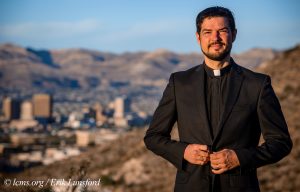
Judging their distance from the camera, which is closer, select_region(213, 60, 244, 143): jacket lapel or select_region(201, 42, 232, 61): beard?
select_region(213, 60, 244, 143): jacket lapel

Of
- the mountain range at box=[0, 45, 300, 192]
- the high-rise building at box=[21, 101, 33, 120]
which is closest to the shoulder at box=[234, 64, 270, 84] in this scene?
the mountain range at box=[0, 45, 300, 192]

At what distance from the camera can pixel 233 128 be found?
3.64 m

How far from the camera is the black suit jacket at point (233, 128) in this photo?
363 cm

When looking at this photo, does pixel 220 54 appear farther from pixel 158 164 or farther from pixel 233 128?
pixel 158 164

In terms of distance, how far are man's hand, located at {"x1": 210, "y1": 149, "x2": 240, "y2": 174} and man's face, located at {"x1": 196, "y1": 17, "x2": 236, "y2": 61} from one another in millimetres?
539

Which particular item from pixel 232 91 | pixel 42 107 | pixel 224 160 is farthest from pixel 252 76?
pixel 42 107

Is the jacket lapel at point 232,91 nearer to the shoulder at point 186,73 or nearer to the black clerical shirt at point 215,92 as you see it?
the black clerical shirt at point 215,92

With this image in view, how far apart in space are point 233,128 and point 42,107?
131 meters

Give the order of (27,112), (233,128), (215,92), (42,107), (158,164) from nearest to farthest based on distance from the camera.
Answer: (233,128) → (215,92) → (158,164) → (27,112) → (42,107)

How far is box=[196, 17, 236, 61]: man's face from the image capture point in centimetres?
374

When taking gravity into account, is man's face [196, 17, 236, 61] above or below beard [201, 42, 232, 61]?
above

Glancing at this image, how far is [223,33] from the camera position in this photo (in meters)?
3.75

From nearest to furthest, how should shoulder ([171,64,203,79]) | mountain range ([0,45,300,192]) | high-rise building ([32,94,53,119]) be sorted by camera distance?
shoulder ([171,64,203,79]), mountain range ([0,45,300,192]), high-rise building ([32,94,53,119])

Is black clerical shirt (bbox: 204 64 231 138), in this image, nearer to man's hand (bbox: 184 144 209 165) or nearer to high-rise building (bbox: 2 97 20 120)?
man's hand (bbox: 184 144 209 165)
